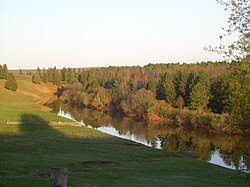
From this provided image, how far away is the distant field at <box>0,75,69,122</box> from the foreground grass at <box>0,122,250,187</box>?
2406 centimetres

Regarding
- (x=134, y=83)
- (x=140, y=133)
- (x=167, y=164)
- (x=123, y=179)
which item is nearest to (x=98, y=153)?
(x=167, y=164)

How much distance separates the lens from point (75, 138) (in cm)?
4309

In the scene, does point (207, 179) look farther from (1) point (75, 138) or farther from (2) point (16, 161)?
(1) point (75, 138)

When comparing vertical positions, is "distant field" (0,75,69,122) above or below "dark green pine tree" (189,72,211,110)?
below

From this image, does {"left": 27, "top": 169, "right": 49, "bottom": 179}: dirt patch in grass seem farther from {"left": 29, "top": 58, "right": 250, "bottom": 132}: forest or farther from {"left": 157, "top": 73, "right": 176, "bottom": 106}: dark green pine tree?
{"left": 157, "top": 73, "right": 176, "bottom": 106}: dark green pine tree

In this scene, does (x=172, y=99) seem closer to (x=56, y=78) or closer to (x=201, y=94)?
(x=201, y=94)

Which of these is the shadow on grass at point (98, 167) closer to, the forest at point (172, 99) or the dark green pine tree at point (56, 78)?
the forest at point (172, 99)

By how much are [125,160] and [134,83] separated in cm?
8214

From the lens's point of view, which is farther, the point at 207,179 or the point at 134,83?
the point at 134,83

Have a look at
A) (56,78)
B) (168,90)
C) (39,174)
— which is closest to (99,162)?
(39,174)

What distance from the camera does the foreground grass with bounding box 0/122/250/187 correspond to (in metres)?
20.0

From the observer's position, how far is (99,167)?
25.7 meters

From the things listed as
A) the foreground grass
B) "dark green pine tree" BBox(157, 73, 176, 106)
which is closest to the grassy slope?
the foreground grass

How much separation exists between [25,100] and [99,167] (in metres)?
88.7
